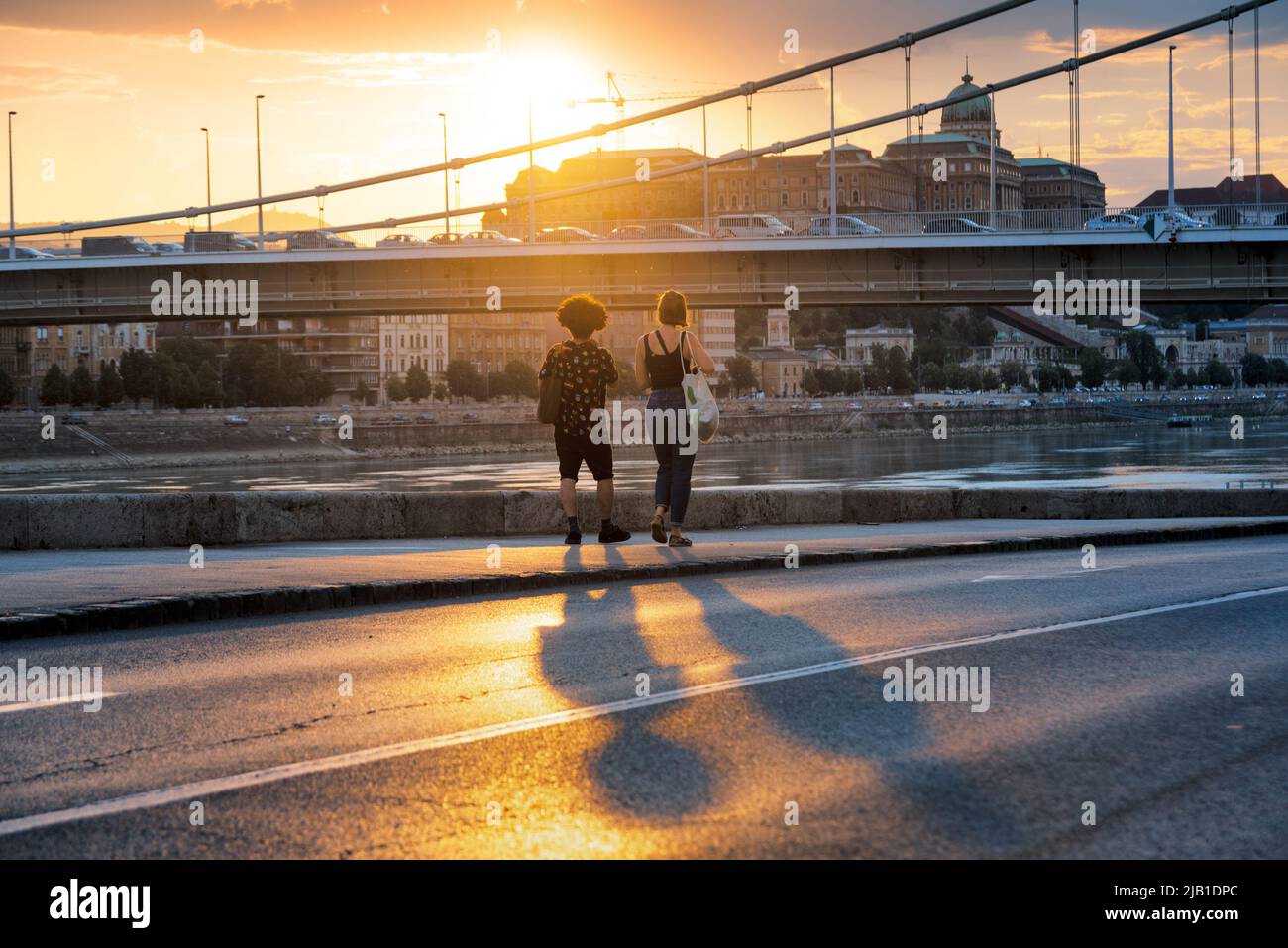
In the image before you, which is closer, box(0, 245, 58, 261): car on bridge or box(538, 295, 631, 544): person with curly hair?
box(538, 295, 631, 544): person with curly hair

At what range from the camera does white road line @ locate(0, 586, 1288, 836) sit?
5.48 m

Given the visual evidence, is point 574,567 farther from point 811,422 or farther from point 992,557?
point 811,422

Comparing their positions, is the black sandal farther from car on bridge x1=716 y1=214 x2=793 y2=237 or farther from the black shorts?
car on bridge x1=716 y1=214 x2=793 y2=237

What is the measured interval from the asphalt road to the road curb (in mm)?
257

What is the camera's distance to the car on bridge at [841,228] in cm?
6303

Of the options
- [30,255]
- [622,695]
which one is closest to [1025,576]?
[622,695]

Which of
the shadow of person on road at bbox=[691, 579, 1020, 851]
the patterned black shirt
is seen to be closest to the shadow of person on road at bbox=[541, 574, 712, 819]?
the shadow of person on road at bbox=[691, 579, 1020, 851]

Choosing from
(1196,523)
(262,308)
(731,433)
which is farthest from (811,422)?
(1196,523)

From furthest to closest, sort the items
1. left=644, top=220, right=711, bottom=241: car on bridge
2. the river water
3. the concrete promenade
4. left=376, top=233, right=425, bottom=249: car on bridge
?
left=376, top=233, right=425, bottom=249: car on bridge < left=644, top=220, right=711, bottom=241: car on bridge < the river water < the concrete promenade

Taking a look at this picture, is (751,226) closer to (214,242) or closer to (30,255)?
(214,242)

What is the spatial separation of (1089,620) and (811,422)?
453 feet

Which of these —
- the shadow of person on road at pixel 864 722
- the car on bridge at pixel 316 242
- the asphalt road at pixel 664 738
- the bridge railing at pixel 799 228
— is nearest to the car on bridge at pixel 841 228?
the bridge railing at pixel 799 228

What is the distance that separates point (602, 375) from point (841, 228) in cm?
5357

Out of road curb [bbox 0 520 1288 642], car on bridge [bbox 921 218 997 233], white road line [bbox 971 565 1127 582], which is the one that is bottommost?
white road line [bbox 971 565 1127 582]
